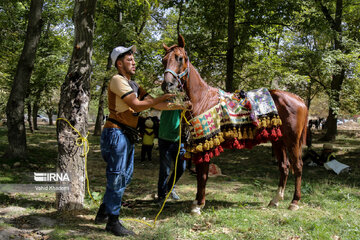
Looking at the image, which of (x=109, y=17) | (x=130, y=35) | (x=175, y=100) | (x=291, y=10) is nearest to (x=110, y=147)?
(x=175, y=100)

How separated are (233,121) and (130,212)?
2.37m

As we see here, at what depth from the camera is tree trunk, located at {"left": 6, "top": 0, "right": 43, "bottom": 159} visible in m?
7.94

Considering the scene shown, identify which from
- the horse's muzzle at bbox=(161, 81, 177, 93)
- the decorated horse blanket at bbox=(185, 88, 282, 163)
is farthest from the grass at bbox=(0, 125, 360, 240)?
the horse's muzzle at bbox=(161, 81, 177, 93)

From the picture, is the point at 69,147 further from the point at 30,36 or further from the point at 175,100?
the point at 30,36

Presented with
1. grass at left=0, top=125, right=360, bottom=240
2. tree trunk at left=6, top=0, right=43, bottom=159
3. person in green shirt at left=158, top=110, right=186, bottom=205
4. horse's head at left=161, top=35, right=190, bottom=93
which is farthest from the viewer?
tree trunk at left=6, top=0, right=43, bottom=159

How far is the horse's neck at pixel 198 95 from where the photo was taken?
4.36 m

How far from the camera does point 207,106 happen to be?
441cm

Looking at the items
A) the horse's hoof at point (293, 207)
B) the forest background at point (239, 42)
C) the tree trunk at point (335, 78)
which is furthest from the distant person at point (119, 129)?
the tree trunk at point (335, 78)

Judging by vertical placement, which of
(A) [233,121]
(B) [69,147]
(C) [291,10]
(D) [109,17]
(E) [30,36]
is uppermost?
(D) [109,17]

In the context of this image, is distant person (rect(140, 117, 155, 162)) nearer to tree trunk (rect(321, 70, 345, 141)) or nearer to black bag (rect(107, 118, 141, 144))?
black bag (rect(107, 118, 141, 144))

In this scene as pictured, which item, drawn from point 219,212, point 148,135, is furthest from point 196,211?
point 148,135

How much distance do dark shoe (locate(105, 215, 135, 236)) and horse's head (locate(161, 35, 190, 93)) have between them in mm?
1877

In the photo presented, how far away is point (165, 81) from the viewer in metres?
3.78

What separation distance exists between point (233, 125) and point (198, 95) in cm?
80
